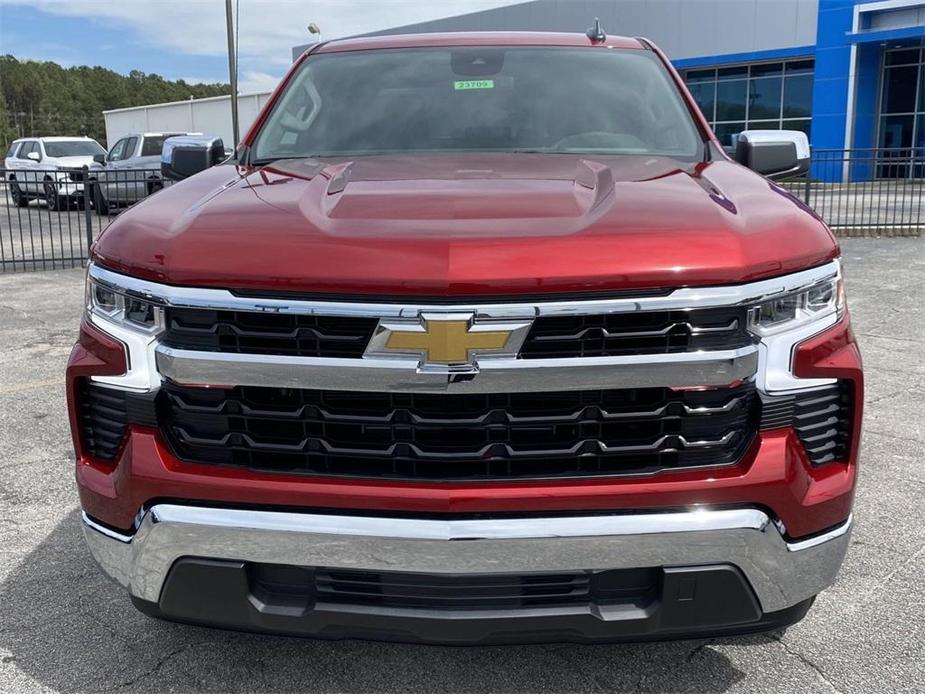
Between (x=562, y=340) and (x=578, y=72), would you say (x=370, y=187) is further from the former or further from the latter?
(x=578, y=72)

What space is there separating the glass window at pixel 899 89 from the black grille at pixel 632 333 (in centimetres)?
Answer: 3203

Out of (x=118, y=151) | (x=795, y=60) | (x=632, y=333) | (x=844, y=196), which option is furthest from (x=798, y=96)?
A: (x=632, y=333)

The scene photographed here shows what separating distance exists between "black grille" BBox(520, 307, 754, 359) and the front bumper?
0.37m

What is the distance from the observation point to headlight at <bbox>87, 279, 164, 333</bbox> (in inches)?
83.5

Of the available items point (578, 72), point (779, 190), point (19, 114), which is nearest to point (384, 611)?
point (779, 190)

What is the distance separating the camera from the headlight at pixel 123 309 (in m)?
2.12

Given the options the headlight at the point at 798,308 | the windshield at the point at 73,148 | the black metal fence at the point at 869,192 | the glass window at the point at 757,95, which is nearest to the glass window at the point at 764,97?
the glass window at the point at 757,95

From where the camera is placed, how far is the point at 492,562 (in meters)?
1.99

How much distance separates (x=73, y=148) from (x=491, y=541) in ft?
83.2

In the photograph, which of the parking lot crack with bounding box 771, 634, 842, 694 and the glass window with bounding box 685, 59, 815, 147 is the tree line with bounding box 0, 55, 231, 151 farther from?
the parking lot crack with bounding box 771, 634, 842, 694

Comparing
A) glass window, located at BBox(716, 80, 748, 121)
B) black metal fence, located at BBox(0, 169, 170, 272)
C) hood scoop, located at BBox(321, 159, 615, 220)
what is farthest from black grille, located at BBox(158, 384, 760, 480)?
glass window, located at BBox(716, 80, 748, 121)

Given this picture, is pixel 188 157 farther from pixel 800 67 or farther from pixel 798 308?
pixel 800 67

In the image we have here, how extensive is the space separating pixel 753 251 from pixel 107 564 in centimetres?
176

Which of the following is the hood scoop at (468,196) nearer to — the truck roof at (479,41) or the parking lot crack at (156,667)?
the truck roof at (479,41)
